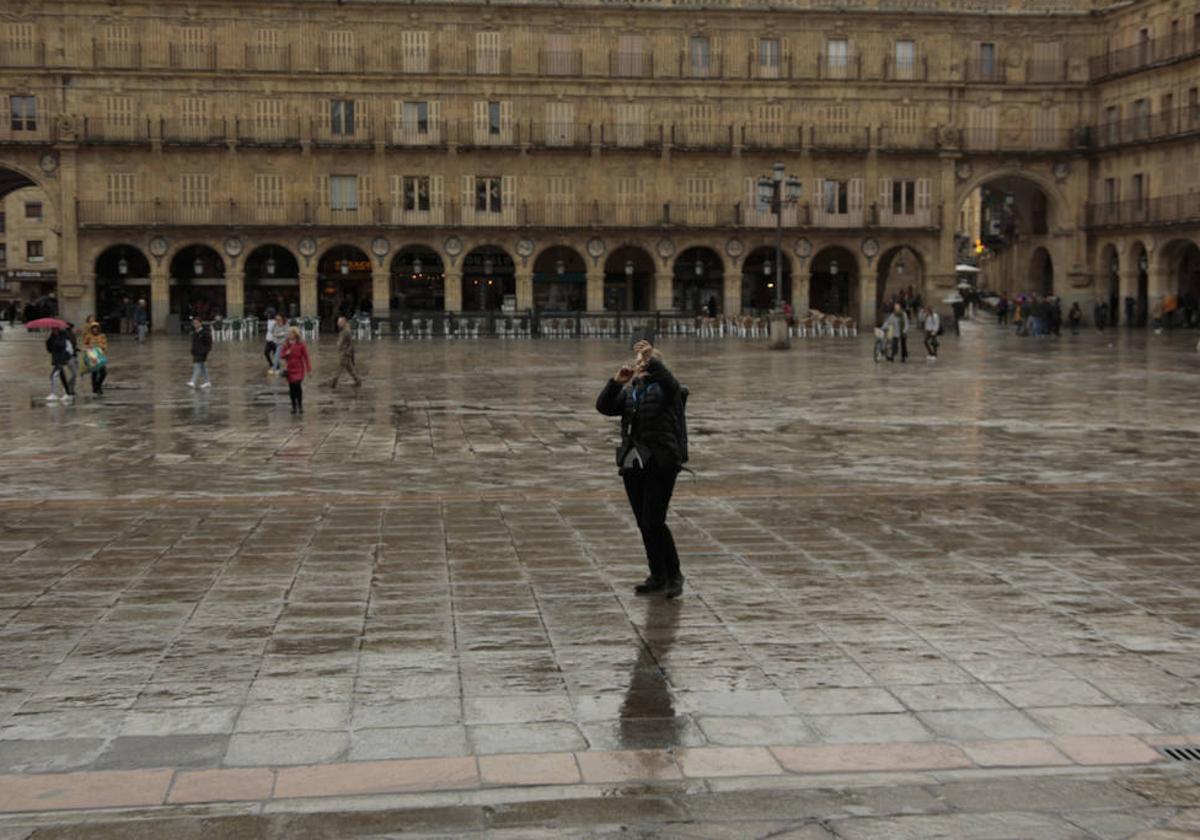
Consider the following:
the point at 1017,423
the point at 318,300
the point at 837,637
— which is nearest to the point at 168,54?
the point at 318,300

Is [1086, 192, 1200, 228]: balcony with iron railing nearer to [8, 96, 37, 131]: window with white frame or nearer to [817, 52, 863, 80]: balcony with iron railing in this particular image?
[817, 52, 863, 80]: balcony with iron railing

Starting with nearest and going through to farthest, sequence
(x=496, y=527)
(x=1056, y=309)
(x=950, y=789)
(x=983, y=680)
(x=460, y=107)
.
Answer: (x=950, y=789), (x=983, y=680), (x=496, y=527), (x=1056, y=309), (x=460, y=107)

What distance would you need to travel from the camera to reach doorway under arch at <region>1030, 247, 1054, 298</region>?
61.5 metres

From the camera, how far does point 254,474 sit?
14.5m

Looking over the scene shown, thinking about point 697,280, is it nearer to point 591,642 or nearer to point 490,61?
point 490,61

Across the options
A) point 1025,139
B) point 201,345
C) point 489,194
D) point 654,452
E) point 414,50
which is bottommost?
point 654,452

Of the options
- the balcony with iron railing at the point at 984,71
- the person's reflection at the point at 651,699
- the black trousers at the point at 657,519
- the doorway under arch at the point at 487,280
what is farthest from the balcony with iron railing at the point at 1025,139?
the person's reflection at the point at 651,699

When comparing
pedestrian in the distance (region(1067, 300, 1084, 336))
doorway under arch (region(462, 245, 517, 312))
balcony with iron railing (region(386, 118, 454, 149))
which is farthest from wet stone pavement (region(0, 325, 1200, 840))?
doorway under arch (region(462, 245, 517, 312))

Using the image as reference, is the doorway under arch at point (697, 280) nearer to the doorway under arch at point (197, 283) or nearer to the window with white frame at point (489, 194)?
the window with white frame at point (489, 194)

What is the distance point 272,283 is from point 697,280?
55.5 feet

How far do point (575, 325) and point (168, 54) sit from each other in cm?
1751

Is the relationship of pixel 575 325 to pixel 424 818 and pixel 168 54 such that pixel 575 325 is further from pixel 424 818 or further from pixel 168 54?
pixel 424 818

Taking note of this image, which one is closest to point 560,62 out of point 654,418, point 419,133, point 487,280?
point 419,133

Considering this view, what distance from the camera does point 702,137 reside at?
54.2m
